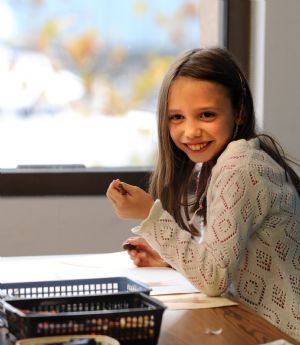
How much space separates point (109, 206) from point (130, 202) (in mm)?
1202

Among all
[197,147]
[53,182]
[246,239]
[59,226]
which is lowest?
[59,226]

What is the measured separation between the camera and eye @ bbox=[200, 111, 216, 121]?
6.01ft

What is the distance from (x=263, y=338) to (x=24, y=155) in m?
1.81

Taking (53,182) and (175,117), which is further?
(53,182)

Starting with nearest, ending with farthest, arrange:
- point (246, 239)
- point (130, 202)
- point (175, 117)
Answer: point (246, 239)
point (130, 202)
point (175, 117)

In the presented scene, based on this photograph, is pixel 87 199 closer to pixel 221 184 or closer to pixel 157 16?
pixel 157 16

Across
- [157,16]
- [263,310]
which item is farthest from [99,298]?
[157,16]

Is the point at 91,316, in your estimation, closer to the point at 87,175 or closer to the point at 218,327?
the point at 218,327

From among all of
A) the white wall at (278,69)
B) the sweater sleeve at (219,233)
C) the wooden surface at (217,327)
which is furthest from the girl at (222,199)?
the white wall at (278,69)

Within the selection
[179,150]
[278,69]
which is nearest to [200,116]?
[179,150]

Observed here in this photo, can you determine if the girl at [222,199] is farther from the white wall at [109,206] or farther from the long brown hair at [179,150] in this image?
the white wall at [109,206]

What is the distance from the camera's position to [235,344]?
1.28 m

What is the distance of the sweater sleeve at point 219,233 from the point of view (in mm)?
1616

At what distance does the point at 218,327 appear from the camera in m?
1.39
